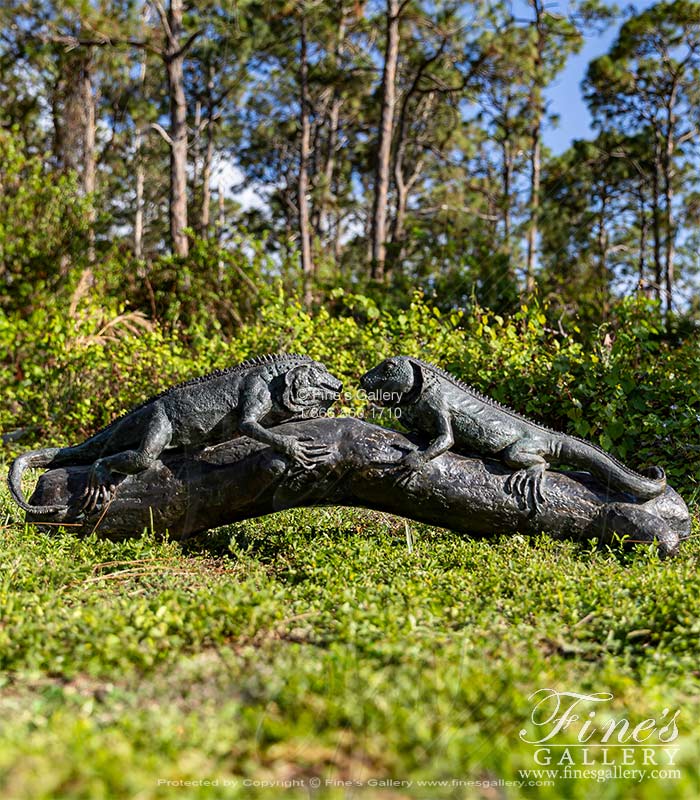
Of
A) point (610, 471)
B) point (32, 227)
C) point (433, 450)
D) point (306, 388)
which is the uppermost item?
point (32, 227)

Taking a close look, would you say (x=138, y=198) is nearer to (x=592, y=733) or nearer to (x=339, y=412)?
(x=339, y=412)

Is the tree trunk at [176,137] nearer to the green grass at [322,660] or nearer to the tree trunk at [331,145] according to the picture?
the tree trunk at [331,145]

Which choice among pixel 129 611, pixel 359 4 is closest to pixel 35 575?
pixel 129 611

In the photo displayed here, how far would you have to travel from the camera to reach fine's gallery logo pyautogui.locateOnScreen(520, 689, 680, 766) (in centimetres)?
204

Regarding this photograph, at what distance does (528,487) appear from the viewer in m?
4.43

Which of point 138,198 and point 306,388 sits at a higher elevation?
point 138,198

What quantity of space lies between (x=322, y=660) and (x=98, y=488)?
7.65ft

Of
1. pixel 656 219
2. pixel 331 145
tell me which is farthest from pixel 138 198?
pixel 656 219

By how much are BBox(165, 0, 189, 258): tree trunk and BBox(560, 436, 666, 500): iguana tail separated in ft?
29.8

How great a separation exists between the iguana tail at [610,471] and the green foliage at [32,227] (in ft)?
30.5

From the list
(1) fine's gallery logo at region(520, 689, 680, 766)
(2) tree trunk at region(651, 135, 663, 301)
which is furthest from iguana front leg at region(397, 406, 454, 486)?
(2) tree trunk at region(651, 135, 663, 301)

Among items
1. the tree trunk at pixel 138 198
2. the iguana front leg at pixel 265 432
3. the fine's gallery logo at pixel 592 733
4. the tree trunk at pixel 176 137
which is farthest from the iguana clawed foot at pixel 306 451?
the tree trunk at pixel 138 198

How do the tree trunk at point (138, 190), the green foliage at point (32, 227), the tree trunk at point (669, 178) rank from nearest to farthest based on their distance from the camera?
the green foliage at point (32, 227) → the tree trunk at point (669, 178) → the tree trunk at point (138, 190)

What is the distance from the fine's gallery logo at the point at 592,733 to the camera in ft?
6.69
